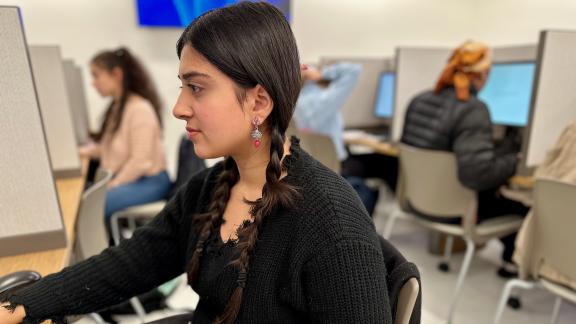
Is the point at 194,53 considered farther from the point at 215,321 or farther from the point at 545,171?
the point at 545,171

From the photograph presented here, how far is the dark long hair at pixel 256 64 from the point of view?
0.64 meters

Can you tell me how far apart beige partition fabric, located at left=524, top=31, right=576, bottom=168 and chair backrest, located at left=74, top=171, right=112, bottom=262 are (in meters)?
1.65

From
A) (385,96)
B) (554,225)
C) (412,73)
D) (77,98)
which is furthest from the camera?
(385,96)

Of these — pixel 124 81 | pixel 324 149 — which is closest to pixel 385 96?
pixel 324 149

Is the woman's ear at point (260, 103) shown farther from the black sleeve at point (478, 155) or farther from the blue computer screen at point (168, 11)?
the blue computer screen at point (168, 11)

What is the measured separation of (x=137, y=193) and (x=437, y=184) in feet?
4.76

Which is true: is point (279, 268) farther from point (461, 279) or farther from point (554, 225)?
point (461, 279)

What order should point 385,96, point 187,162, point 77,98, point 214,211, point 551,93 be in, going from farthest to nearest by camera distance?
point 385,96, point 77,98, point 187,162, point 551,93, point 214,211

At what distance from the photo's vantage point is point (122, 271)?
0.85m

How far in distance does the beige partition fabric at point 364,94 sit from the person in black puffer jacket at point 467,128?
1.09 metres

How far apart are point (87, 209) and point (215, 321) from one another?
667 mm

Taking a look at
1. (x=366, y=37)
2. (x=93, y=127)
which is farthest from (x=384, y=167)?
(x=93, y=127)

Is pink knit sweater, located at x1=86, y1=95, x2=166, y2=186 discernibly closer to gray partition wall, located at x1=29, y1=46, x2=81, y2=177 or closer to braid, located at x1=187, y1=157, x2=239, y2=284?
gray partition wall, located at x1=29, y1=46, x2=81, y2=177

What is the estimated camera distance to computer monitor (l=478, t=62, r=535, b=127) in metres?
2.15
